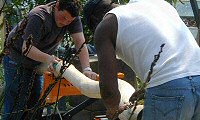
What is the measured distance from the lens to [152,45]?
2.49m

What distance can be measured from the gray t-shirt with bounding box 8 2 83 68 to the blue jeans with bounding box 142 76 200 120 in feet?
5.17

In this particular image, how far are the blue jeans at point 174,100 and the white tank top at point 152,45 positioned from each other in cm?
4

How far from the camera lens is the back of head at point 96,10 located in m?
2.81

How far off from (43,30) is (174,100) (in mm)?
1862

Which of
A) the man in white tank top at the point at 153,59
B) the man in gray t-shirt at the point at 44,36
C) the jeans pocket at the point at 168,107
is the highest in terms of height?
the man in white tank top at the point at 153,59

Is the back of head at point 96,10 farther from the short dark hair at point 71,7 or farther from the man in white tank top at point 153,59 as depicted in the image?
the short dark hair at point 71,7

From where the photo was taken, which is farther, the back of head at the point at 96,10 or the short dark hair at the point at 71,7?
the short dark hair at the point at 71,7

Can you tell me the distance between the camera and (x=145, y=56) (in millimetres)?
2494

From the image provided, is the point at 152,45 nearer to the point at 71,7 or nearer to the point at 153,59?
the point at 153,59

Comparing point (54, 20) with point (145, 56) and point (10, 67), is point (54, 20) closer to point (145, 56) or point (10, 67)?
point (10, 67)

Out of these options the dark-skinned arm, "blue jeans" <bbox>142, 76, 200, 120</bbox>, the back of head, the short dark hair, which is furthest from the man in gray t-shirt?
"blue jeans" <bbox>142, 76, 200, 120</bbox>

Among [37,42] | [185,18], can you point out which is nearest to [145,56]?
[37,42]

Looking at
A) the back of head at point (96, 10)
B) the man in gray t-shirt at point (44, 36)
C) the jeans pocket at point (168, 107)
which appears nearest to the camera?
the jeans pocket at point (168, 107)

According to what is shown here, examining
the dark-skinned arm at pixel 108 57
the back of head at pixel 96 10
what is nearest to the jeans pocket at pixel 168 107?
the dark-skinned arm at pixel 108 57
